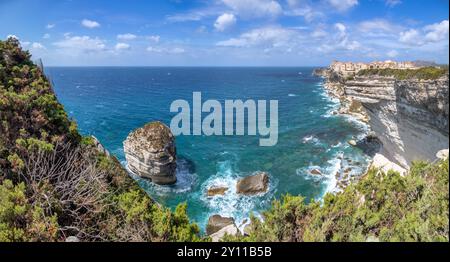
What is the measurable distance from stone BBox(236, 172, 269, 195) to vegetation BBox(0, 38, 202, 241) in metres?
13.9

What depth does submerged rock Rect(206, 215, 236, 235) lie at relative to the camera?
73.1 ft

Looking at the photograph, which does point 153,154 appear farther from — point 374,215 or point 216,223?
point 374,215

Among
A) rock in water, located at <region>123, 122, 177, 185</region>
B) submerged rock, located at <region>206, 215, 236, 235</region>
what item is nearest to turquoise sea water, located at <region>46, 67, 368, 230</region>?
submerged rock, located at <region>206, 215, 236, 235</region>

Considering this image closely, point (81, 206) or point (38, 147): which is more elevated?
point (38, 147)

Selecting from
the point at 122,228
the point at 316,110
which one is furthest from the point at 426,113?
the point at 316,110

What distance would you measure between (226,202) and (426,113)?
15.7m

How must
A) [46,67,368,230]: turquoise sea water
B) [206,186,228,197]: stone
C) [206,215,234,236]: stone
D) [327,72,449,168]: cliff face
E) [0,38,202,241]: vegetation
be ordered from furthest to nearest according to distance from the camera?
[206,186,228,197]: stone
[46,67,368,230]: turquoise sea water
[206,215,234,236]: stone
[327,72,449,168]: cliff face
[0,38,202,241]: vegetation

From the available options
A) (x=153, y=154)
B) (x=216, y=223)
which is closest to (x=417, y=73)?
(x=216, y=223)

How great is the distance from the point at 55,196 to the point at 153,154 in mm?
17000

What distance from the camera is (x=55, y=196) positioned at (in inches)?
430

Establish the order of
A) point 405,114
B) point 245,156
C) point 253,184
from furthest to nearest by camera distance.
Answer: point 245,156, point 253,184, point 405,114

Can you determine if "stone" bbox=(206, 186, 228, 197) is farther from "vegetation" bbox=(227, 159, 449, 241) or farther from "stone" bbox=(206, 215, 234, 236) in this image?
"vegetation" bbox=(227, 159, 449, 241)

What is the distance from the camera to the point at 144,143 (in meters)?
28.6
